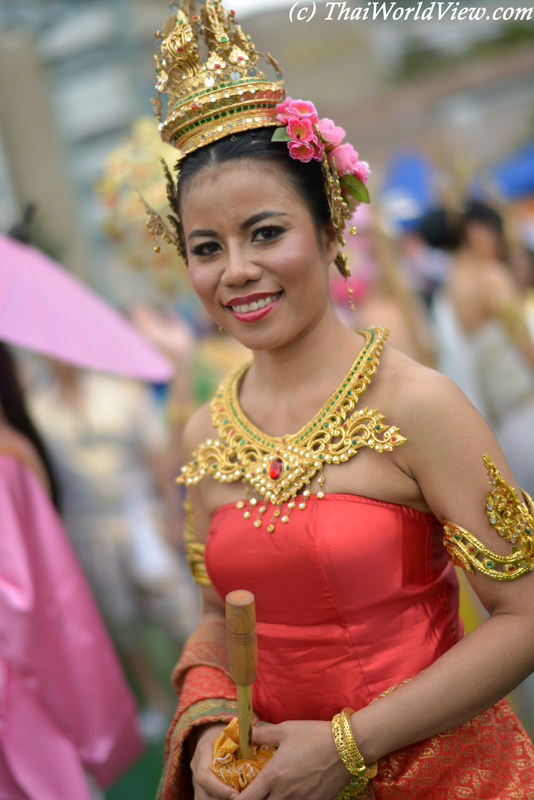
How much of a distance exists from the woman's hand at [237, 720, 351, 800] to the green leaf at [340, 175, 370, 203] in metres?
1.00

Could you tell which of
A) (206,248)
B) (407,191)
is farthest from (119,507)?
(407,191)

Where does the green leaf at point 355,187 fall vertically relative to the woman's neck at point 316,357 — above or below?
above

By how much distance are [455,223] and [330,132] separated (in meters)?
3.41

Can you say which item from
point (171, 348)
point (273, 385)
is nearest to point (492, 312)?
point (171, 348)

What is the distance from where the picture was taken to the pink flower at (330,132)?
4.53 feet

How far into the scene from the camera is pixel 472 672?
Result: 1.26m

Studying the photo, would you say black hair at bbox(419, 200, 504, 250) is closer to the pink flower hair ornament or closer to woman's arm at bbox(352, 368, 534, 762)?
the pink flower hair ornament

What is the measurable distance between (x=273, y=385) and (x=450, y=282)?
10.8ft

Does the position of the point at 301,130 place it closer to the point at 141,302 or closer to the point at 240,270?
the point at 240,270

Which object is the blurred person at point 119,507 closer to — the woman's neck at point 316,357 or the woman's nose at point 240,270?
the woman's neck at point 316,357

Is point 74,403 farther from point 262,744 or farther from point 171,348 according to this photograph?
point 262,744

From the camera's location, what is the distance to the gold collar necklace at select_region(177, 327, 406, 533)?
136 centimetres

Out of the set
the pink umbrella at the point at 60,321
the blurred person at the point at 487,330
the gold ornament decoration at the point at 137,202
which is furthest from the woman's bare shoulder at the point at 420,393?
the gold ornament decoration at the point at 137,202

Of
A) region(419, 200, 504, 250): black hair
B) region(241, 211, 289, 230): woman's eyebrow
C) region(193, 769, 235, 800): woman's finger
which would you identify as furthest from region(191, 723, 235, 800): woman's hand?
region(419, 200, 504, 250): black hair
